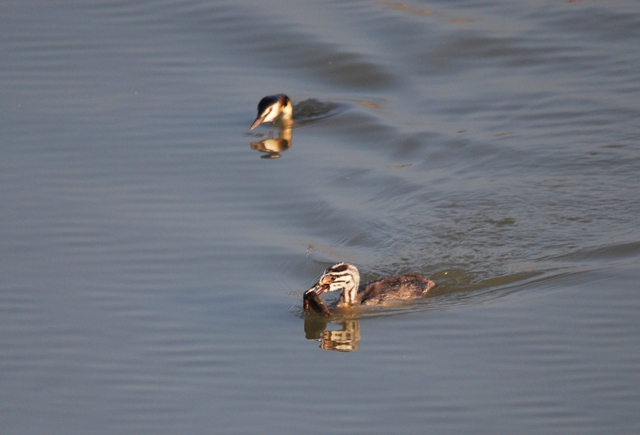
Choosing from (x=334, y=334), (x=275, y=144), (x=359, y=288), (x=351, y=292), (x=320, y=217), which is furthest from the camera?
(x=275, y=144)

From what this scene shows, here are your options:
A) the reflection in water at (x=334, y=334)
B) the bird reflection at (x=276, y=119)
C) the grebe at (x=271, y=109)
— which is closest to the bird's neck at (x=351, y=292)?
the reflection in water at (x=334, y=334)

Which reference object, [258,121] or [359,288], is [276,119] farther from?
[359,288]

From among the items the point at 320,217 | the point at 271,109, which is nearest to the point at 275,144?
the point at 271,109

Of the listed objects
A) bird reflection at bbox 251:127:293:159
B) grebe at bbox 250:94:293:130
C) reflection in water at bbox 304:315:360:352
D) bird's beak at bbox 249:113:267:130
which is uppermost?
grebe at bbox 250:94:293:130

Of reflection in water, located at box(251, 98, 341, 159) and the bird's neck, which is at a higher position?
reflection in water, located at box(251, 98, 341, 159)

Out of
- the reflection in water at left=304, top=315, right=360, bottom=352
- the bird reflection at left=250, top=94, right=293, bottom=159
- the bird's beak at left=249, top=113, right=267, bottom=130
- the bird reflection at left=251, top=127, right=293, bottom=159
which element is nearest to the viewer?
the reflection in water at left=304, top=315, right=360, bottom=352

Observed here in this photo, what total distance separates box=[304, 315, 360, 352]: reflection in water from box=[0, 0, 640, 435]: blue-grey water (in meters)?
0.03

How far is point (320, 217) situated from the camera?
40.9ft

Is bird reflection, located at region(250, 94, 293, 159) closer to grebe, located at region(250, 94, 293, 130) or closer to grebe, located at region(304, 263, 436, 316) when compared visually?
grebe, located at region(250, 94, 293, 130)

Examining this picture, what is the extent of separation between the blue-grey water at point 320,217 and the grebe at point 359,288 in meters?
0.23

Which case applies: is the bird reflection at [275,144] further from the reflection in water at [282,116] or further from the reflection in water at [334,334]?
the reflection in water at [334,334]

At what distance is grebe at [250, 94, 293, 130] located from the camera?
1628 cm

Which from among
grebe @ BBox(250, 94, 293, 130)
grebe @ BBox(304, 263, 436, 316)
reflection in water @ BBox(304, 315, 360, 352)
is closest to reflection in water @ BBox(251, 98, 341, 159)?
grebe @ BBox(250, 94, 293, 130)

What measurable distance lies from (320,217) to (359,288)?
193 centimetres
